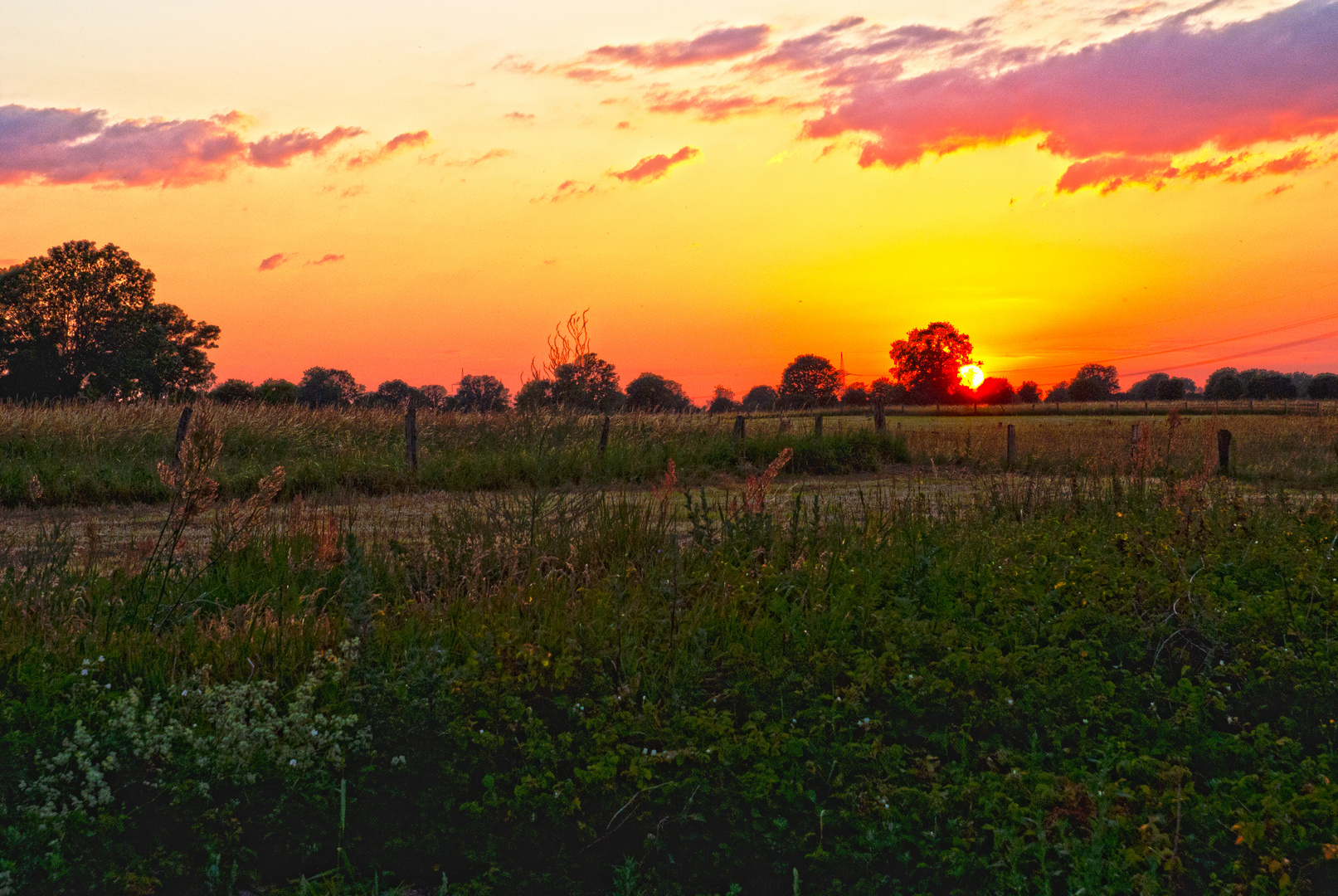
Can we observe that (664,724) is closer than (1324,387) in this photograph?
Yes

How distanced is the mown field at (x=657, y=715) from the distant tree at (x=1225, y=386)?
97.4m

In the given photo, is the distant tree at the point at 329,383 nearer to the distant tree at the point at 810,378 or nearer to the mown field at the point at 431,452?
the distant tree at the point at 810,378

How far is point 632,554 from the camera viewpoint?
6691mm

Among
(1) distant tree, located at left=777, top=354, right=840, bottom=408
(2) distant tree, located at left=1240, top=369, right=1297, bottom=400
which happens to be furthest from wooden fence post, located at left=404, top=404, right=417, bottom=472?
(2) distant tree, located at left=1240, top=369, right=1297, bottom=400

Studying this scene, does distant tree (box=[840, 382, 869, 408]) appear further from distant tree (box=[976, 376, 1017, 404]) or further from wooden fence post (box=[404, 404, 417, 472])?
wooden fence post (box=[404, 404, 417, 472])

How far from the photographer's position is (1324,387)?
296 ft

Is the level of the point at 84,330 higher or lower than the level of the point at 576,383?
higher

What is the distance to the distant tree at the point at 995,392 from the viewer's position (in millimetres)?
104250

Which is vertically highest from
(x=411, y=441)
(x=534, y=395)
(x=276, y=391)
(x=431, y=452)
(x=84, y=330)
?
(x=84, y=330)

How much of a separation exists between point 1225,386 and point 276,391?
299 feet

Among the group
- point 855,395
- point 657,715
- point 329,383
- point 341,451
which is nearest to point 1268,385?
point 855,395

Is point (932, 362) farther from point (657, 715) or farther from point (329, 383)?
point (657, 715)

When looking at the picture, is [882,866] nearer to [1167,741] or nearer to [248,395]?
[1167,741]

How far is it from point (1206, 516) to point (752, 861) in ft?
20.4
